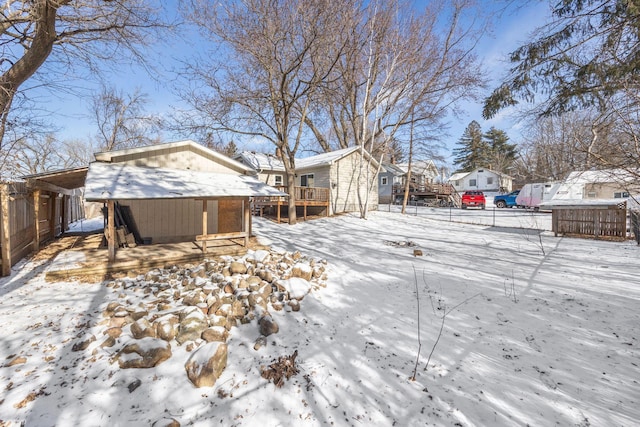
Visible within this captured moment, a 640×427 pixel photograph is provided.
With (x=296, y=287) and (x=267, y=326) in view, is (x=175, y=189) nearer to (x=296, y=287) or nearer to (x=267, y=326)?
(x=296, y=287)

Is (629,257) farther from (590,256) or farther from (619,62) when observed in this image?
(619,62)

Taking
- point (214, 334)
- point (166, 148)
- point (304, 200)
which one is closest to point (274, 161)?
point (304, 200)

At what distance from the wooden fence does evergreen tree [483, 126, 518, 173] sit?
4028 centimetres

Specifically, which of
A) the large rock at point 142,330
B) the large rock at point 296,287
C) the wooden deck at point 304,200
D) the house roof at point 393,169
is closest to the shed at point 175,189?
the large rock at point 296,287

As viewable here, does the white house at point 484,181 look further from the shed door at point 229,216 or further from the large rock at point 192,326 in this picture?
the large rock at point 192,326

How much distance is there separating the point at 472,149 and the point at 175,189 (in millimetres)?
53920

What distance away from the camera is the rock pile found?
3.33m

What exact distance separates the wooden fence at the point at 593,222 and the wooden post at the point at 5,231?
61.0 ft

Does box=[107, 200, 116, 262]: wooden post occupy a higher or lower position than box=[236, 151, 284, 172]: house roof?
lower

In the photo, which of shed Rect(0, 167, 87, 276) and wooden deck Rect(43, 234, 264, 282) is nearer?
shed Rect(0, 167, 87, 276)

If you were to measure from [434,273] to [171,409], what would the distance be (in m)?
5.69

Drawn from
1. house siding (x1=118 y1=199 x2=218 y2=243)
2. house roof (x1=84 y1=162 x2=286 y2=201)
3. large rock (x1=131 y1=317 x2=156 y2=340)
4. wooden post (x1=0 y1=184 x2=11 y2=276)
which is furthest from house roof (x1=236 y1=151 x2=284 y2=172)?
large rock (x1=131 y1=317 x2=156 y2=340)

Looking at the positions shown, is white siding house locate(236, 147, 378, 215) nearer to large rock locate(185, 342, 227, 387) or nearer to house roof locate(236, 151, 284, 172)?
house roof locate(236, 151, 284, 172)

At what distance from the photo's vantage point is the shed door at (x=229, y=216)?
10.5 metres
